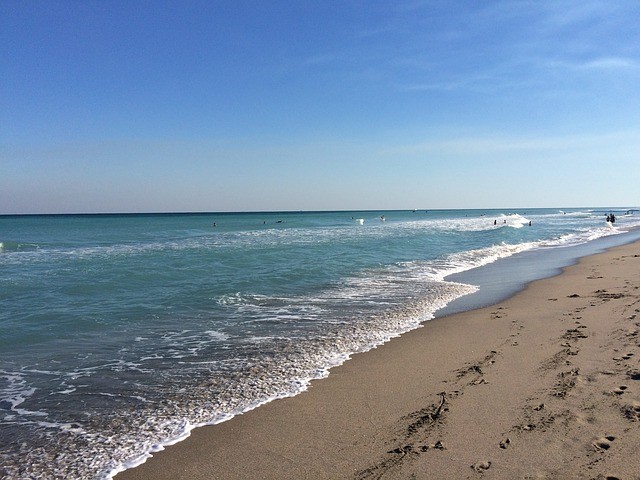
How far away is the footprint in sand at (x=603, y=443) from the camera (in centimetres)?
435

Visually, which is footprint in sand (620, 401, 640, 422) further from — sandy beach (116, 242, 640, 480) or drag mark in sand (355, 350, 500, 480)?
drag mark in sand (355, 350, 500, 480)

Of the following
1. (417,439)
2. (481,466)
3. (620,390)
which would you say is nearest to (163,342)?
(417,439)

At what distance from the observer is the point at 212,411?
19.1 feet

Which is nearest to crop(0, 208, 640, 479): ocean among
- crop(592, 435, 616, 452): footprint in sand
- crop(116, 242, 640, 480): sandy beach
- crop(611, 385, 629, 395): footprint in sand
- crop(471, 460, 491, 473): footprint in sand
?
crop(116, 242, 640, 480): sandy beach

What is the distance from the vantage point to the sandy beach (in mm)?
4270

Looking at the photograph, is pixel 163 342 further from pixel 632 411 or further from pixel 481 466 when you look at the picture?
pixel 632 411

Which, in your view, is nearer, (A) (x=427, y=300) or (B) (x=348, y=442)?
(B) (x=348, y=442)

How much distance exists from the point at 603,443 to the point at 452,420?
146cm

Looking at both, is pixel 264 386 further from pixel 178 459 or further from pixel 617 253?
pixel 617 253

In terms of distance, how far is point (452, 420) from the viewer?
5.18 metres

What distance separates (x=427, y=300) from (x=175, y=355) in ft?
24.1

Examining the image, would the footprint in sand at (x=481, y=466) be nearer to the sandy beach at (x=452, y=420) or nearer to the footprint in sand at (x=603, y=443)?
the sandy beach at (x=452, y=420)

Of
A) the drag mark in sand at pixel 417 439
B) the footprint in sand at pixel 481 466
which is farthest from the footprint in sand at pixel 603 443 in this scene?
the footprint in sand at pixel 481 466

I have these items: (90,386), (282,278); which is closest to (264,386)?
(90,386)
